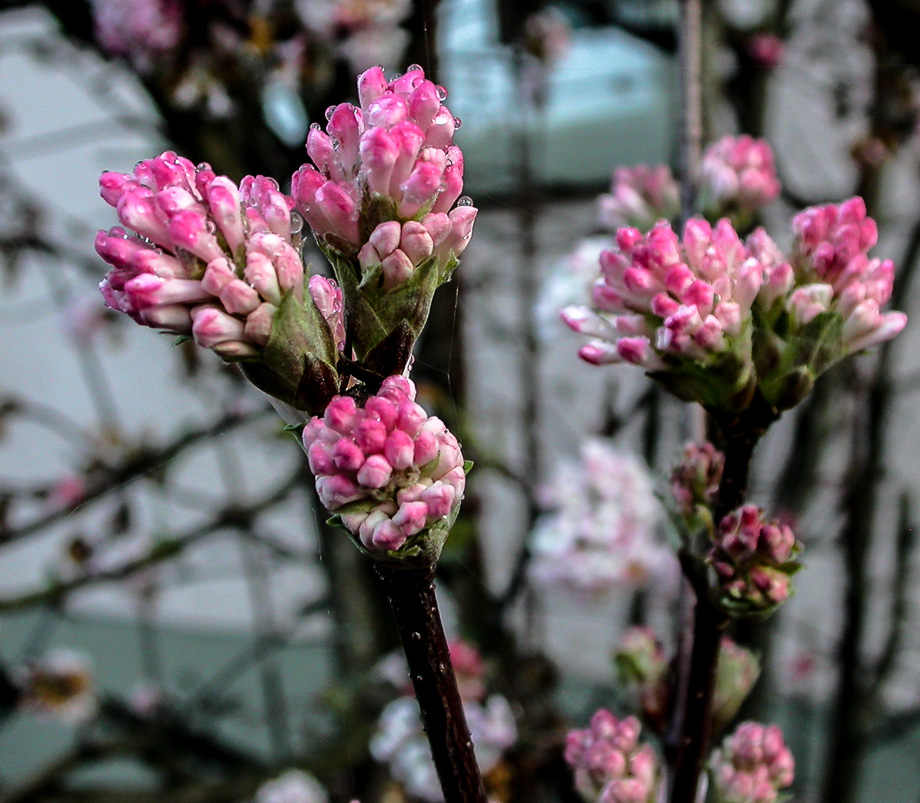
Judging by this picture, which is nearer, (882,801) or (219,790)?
(219,790)

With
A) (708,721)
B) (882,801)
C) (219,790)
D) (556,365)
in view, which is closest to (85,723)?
(219,790)

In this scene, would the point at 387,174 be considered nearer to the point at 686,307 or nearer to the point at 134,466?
the point at 686,307

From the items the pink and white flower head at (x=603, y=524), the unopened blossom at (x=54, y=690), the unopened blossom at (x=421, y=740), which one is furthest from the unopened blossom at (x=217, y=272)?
the unopened blossom at (x=54, y=690)

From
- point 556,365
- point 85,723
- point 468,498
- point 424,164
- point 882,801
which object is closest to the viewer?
point 424,164

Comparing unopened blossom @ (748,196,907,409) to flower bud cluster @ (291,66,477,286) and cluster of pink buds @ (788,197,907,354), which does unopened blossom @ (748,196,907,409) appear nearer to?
cluster of pink buds @ (788,197,907,354)

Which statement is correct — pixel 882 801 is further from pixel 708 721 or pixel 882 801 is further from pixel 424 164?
pixel 424 164

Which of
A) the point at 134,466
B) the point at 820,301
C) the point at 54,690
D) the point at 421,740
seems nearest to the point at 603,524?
the point at 421,740
